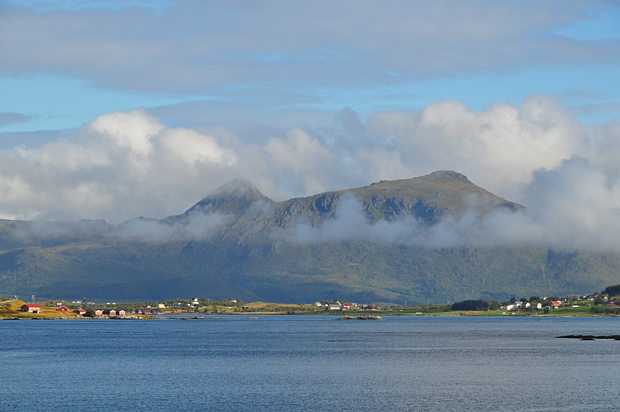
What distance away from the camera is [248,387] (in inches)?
3821

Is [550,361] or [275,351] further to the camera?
[275,351]

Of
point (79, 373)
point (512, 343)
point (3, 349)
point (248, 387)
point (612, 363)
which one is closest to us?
point (248, 387)

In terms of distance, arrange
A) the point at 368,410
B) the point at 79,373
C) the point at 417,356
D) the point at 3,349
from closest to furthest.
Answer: the point at 368,410 → the point at 79,373 → the point at 417,356 → the point at 3,349

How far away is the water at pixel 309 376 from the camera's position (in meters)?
84.6

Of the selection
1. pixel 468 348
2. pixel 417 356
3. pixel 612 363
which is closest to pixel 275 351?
pixel 417 356

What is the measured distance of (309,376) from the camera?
109 meters

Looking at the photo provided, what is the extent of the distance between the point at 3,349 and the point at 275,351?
179 ft

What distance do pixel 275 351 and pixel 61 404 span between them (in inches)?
2918

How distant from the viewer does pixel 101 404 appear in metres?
83.4

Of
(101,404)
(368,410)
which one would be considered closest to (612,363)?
(368,410)

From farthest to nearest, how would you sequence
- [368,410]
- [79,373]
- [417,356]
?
1. [417,356]
2. [79,373]
3. [368,410]

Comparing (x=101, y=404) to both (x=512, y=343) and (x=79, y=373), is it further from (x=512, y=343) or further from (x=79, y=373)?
(x=512, y=343)

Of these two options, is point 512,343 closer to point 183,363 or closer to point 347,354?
point 347,354

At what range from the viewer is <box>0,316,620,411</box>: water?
8456cm
